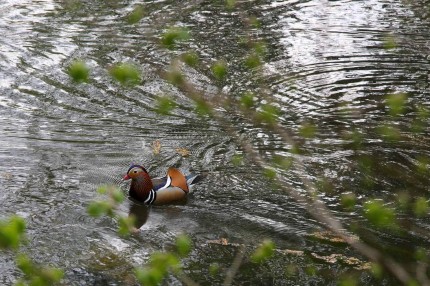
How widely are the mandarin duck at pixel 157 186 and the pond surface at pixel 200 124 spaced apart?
198 mm

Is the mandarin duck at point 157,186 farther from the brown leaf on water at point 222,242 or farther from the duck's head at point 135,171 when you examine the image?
the brown leaf on water at point 222,242

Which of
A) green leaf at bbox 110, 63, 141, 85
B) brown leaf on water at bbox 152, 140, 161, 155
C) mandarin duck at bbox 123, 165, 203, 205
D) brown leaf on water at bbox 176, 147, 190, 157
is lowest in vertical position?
brown leaf on water at bbox 176, 147, 190, 157

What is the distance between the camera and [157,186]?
9383 mm

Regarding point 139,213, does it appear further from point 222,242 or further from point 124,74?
point 124,74

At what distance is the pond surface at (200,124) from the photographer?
8.42 meters

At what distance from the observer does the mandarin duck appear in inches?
365

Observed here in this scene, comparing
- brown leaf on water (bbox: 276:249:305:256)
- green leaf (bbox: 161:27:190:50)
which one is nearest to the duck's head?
brown leaf on water (bbox: 276:249:305:256)

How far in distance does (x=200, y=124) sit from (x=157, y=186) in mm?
2081

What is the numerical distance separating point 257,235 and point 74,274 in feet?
6.24

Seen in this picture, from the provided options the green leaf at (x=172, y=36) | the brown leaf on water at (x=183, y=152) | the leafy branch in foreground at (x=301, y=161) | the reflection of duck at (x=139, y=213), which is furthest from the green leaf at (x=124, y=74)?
the brown leaf on water at (x=183, y=152)

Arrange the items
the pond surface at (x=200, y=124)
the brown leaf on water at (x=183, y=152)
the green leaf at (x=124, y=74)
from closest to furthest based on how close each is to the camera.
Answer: the green leaf at (x=124, y=74) → the pond surface at (x=200, y=124) → the brown leaf on water at (x=183, y=152)

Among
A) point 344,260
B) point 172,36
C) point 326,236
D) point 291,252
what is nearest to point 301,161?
point 326,236

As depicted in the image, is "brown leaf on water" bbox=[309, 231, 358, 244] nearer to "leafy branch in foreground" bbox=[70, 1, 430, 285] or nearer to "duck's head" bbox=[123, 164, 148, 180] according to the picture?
"leafy branch in foreground" bbox=[70, 1, 430, 285]

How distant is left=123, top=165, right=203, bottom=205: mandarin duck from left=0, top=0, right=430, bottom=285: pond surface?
0.20 m
